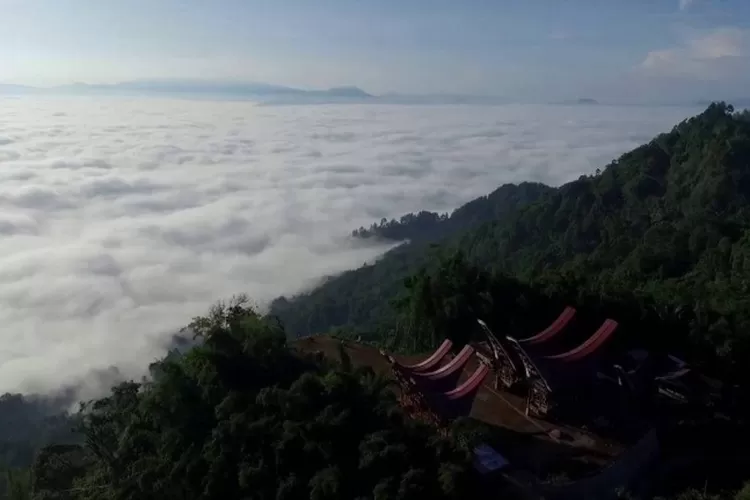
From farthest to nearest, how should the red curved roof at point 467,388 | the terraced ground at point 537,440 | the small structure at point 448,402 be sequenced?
the red curved roof at point 467,388 < the small structure at point 448,402 < the terraced ground at point 537,440

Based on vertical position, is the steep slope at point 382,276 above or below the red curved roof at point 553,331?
below

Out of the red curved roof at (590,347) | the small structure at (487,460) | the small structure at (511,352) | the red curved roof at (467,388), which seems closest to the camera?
the small structure at (487,460)

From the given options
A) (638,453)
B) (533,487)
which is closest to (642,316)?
(638,453)

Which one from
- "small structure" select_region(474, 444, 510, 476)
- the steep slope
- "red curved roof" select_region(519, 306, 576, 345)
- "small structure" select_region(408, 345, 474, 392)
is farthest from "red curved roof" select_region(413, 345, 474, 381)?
the steep slope

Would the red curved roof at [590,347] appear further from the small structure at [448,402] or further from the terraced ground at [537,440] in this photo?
the small structure at [448,402]

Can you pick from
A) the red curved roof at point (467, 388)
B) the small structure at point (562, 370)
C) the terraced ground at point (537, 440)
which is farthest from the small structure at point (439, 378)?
the small structure at point (562, 370)

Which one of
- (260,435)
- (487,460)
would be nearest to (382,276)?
(487,460)

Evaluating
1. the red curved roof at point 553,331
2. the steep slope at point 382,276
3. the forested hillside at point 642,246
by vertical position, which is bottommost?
the steep slope at point 382,276
